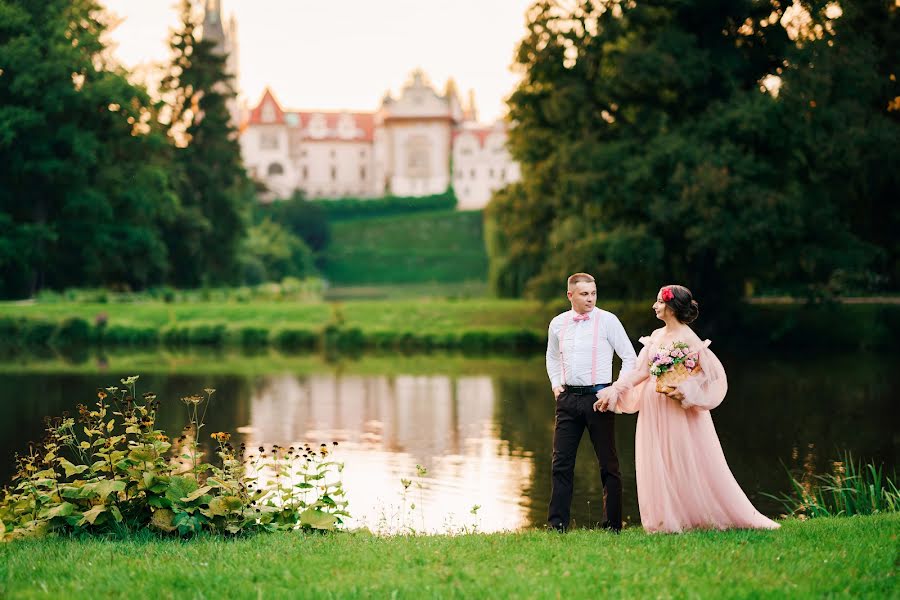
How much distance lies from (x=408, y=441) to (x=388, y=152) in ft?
269

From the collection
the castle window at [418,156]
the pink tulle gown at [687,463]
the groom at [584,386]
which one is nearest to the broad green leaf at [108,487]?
the groom at [584,386]

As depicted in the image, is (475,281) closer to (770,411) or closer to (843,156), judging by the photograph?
(843,156)

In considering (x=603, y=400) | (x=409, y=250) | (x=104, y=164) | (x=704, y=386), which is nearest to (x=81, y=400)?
(x=603, y=400)

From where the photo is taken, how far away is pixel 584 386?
654cm

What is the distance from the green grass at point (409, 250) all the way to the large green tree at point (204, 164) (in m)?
20.6

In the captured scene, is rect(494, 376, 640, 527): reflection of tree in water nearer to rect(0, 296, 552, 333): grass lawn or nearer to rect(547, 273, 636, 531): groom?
rect(547, 273, 636, 531): groom

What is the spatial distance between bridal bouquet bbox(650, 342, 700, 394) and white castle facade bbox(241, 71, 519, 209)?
85.0m

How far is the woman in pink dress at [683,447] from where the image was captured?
6.30 meters

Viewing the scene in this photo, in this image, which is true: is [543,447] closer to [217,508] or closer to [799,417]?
[799,417]

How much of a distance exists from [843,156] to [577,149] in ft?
18.0

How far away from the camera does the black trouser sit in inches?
257

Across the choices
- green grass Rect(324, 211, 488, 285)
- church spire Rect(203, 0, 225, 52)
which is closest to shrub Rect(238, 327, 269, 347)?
green grass Rect(324, 211, 488, 285)

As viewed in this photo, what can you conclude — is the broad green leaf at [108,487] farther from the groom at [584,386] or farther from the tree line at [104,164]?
the tree line at [104,164]

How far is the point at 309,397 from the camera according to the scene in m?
17.3
